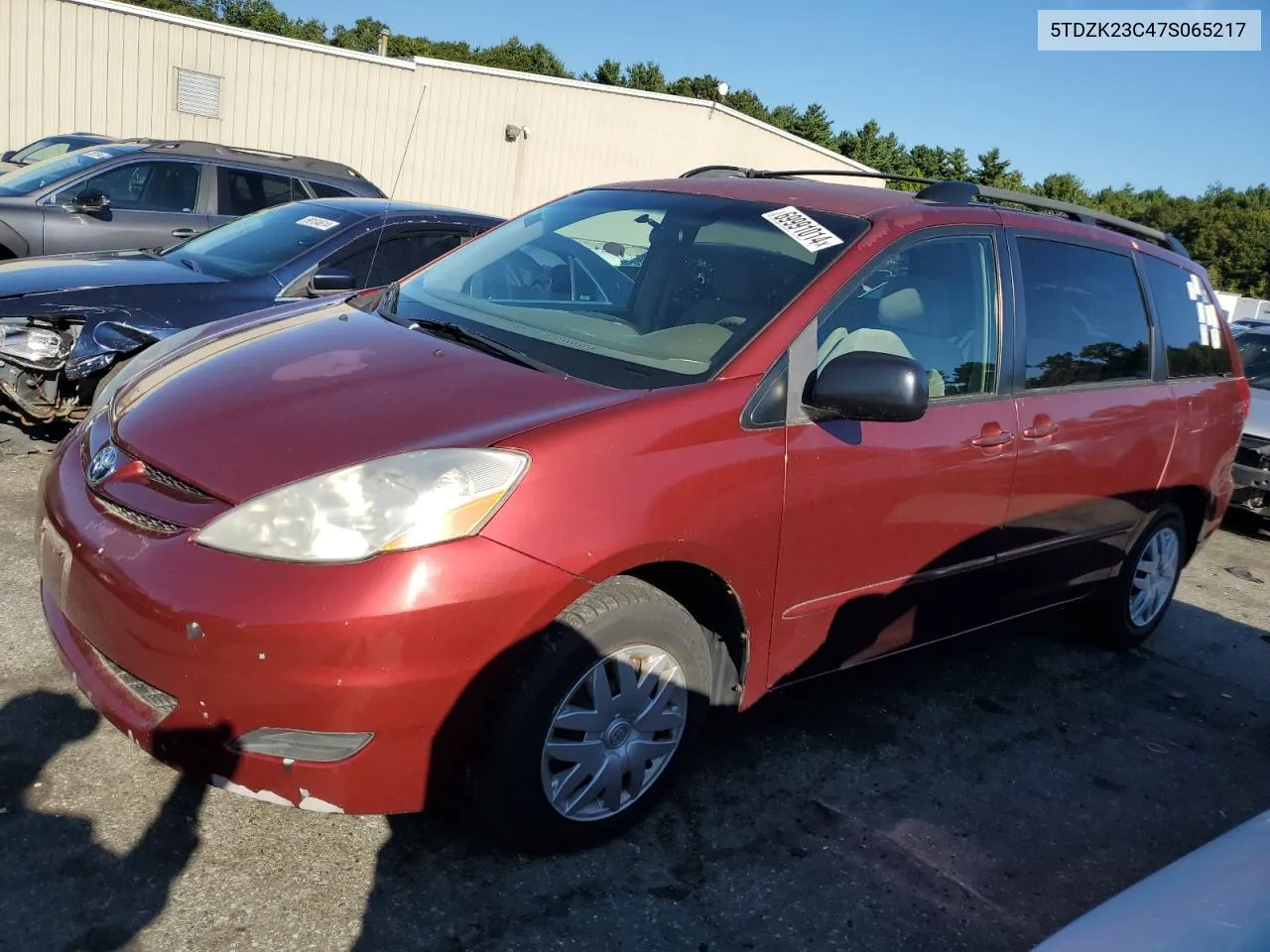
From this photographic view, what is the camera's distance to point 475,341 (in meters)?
3.06

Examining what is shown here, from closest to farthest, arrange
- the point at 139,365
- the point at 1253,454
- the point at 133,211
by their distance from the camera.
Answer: the point at 139,365
the point at 1253,454
the point at 133,211

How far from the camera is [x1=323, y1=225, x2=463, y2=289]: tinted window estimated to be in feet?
19.3

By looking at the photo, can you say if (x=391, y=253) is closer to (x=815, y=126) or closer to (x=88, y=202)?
(x=88, y=202)

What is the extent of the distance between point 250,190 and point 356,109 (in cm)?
1319

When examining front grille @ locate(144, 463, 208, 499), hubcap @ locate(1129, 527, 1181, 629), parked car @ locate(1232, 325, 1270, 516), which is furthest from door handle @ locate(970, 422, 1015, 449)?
parked car @ locate(1232, 325, 1270, 516)

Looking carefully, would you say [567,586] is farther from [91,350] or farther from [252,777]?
[91,350]

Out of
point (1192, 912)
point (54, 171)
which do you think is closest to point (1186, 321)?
point (1192, 912)

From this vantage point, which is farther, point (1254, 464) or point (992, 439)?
point (1254, 464)

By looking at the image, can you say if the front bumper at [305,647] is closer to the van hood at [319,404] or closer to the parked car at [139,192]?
the van hood at [319,404]

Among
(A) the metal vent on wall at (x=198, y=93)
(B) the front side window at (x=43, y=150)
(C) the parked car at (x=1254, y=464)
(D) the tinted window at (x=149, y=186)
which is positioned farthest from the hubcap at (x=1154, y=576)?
(A) the metal vent on wall at (x=198, y=93)

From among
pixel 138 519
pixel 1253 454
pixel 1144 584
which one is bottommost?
pixel 1144 584

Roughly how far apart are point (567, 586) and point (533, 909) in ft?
2.59

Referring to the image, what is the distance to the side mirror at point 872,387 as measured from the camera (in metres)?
2.82

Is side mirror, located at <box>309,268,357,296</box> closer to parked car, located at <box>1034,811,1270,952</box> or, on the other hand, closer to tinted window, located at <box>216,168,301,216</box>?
tinted window, located at <box>216,168,301,216</box>
